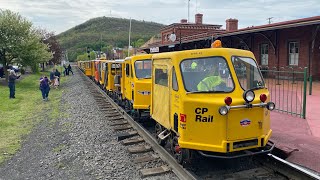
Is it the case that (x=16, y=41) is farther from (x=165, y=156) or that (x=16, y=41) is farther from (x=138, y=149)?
(x=165, y=156)

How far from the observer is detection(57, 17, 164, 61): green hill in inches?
5699

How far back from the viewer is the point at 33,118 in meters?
14.1

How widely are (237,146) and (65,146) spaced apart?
4.92m

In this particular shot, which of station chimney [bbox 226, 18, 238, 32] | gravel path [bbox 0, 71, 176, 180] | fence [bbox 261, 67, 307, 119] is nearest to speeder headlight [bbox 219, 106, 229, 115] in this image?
gravel path [bbox 0, 71, 176, 180]

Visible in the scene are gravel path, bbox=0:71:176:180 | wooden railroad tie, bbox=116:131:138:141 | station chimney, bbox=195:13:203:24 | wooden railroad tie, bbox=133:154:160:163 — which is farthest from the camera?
station chimney, bbox=195:13:203:24

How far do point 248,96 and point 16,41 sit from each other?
26564 millimetres

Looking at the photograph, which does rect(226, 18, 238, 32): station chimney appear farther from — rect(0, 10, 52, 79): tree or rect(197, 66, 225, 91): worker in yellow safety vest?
rect(197, 66, 225, 91): worker in yellow safety vest

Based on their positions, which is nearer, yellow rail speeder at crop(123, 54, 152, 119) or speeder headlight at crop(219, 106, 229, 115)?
speeder headlight at crop(219, 106, 229, 115)

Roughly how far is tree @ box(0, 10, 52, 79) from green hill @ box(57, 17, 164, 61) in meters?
104

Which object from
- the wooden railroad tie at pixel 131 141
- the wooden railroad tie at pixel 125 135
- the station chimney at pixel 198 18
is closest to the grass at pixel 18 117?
the wooden railroad tie at pixel 125 135

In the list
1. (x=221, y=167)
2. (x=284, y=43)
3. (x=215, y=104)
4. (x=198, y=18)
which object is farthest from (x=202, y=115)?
(x=198, y=18)

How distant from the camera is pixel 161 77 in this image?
7.61 metres

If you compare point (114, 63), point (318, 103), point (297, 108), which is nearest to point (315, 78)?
point (318, 103)

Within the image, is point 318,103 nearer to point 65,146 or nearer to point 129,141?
point 129,141
